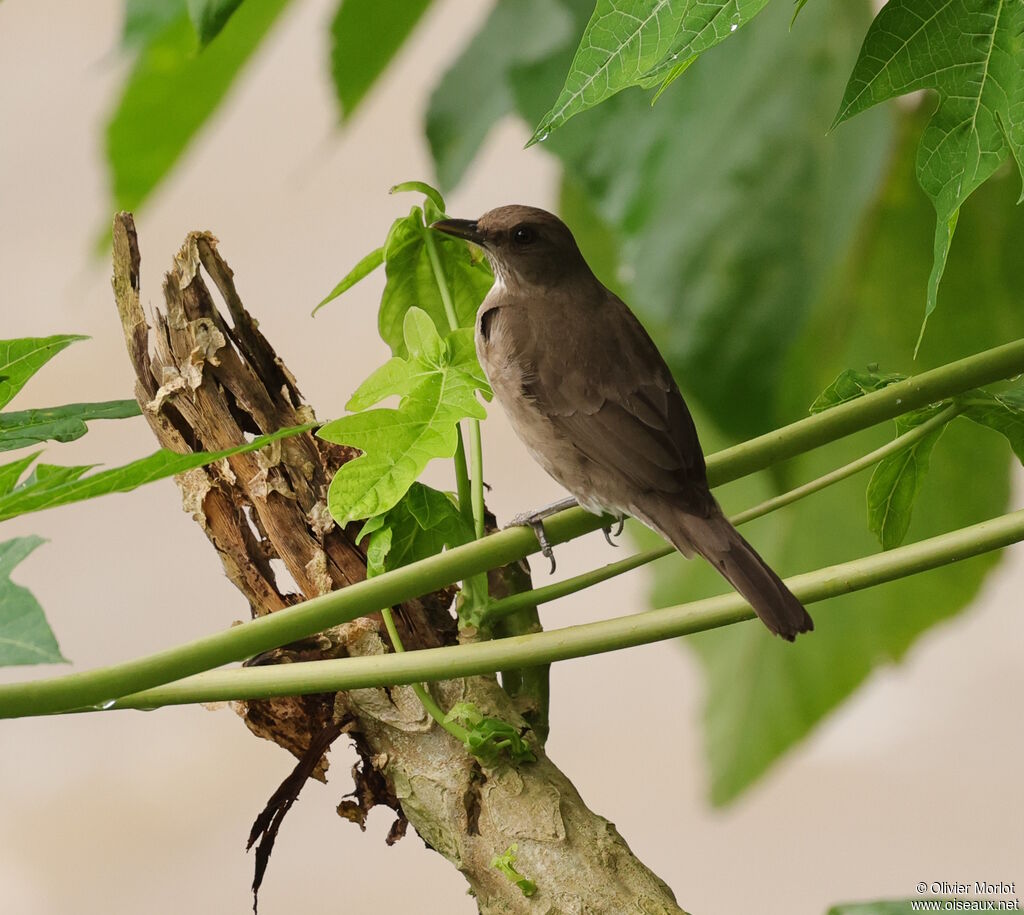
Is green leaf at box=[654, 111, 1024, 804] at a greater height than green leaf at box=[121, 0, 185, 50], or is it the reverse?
green leaf at box=[121, 0, 185, 50]

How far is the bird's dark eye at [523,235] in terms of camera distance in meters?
0.91

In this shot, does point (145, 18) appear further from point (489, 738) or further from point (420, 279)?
point (489, 738)

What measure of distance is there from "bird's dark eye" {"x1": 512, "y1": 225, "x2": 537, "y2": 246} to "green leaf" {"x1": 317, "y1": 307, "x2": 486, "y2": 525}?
186 mm

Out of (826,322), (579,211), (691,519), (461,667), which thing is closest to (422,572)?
(461,667)

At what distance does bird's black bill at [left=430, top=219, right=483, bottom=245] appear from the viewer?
814 millimetres

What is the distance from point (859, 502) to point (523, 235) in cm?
40

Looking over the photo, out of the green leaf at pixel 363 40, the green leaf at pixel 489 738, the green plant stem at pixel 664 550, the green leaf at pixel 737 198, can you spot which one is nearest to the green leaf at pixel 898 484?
the green plant stem at pixel 664 550

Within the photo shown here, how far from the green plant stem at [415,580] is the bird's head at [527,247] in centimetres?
28

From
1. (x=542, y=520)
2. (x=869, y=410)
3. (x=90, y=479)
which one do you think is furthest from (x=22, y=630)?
(x=869, y=410)

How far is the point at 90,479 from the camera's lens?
0.45m

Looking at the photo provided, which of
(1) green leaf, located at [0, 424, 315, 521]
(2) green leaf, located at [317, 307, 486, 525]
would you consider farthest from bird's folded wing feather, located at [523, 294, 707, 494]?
(1) green leaf, located at [0, 424, 315, 521]

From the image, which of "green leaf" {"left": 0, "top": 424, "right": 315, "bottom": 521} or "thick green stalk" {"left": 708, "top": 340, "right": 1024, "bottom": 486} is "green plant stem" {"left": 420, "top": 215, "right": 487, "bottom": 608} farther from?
"green leaf" {"left": 0, "top": 424, "right": 315, "bottom": 521}

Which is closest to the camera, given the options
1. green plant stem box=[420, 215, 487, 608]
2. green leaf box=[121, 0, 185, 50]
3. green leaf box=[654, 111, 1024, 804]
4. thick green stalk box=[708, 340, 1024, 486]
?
thick green stalk box=[708, 340, 1024, 486]

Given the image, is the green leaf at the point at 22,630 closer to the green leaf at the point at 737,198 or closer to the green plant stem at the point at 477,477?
the green plant stem at the point at 477,477
